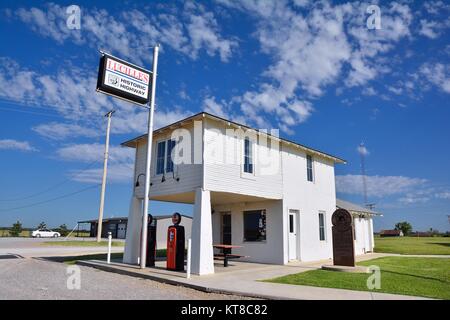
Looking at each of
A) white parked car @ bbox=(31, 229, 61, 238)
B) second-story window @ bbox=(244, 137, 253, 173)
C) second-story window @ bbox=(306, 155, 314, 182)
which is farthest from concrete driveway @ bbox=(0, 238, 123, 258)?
white parked car @ bbox=(31, 229, 61, 238)

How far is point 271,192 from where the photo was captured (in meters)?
14.5

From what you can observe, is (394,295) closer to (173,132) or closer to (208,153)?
(208,153)

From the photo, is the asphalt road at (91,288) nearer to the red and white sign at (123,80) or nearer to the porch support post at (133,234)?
the porch support post at (133,234)

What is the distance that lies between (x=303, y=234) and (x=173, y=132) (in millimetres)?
7525

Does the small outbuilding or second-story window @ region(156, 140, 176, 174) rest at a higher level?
second-story window @ region(156, 140, 176, 174)

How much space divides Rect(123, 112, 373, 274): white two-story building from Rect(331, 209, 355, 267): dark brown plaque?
2.43 metres

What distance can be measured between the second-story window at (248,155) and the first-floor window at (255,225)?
276 cm

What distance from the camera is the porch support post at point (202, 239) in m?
10.9

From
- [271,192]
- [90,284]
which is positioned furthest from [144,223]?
[271,192]

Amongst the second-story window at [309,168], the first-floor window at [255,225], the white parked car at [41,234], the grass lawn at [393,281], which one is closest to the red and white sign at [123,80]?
the first-floor window at [255,225]

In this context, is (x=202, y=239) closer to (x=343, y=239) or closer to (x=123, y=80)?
(x=343, y=239)

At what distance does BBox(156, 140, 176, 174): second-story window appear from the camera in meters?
13.7

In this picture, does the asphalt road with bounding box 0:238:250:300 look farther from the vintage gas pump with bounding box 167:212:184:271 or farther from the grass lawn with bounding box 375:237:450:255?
the grass lawn with bounding box 375:237:450:255

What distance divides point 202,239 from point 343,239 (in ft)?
17.1
